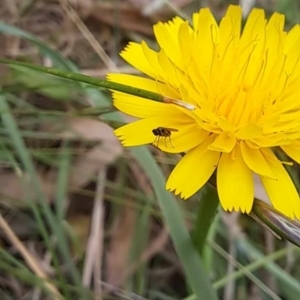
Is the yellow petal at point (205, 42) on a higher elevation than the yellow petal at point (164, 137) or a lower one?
higher

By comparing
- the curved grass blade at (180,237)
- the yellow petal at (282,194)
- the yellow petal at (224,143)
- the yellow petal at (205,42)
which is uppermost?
the yellow petal at (205,42)

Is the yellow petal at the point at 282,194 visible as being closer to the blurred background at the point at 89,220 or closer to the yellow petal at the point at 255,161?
the yellow petal at the point at 255,161

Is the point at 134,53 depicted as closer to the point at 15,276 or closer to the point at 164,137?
the point at 164,137

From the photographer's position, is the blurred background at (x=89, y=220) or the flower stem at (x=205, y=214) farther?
the blurred background at (x=89, y=220)


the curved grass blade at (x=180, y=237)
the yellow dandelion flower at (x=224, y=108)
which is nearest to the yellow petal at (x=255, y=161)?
the yellow dandelion flower at (x=224, y=108)

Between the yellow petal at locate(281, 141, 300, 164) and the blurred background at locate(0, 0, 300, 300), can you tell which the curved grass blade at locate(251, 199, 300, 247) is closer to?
the yellow petal at locate(281, 141, 300, 164)

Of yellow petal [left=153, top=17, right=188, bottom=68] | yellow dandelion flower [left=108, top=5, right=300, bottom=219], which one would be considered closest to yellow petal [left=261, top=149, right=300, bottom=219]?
yellow dandelion flower [left=108, top=5, right=300, bottom=219]
